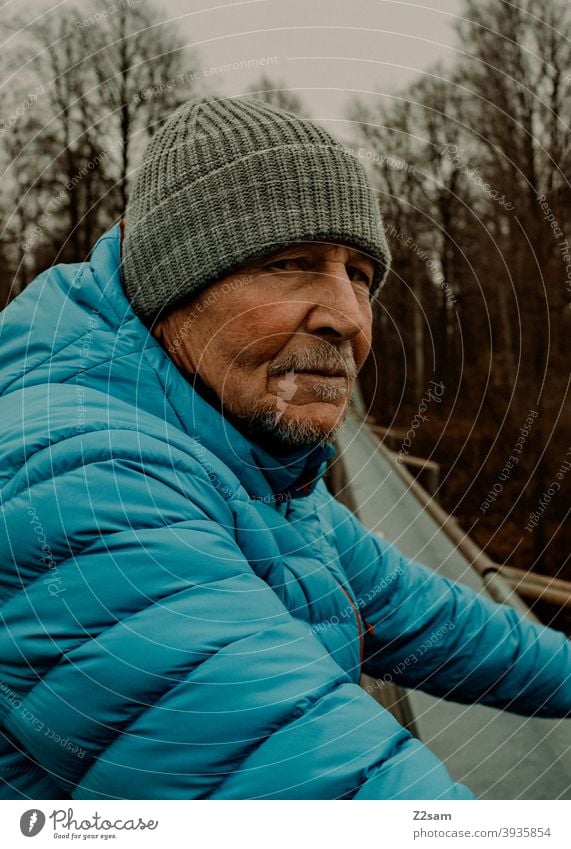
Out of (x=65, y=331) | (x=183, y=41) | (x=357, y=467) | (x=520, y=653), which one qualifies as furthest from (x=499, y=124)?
(x=65, y=331)

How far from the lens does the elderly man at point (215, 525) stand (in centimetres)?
92

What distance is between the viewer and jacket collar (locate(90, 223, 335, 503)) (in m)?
1.33

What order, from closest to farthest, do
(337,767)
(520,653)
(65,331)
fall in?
(337,767) → (65,331) → (520,653)

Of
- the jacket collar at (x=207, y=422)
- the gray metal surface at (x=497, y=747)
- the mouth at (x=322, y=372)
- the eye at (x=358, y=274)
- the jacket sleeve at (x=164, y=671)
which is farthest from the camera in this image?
the gray metal surface at (x=497, y=747)

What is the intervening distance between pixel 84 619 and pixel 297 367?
67 cm

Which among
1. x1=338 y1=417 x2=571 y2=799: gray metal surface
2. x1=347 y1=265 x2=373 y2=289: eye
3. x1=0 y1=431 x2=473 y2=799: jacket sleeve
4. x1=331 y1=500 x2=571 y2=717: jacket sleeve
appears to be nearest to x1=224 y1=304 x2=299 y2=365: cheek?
x1=347 y1=265 x2=373 y2=289: eye

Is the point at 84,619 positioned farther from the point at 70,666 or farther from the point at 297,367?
the point at 297,367

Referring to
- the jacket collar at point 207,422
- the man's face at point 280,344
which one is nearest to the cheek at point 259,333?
the man's face at point 280,344

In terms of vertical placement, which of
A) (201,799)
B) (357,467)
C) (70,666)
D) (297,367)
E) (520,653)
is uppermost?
(297,367)

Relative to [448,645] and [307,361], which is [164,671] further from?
[448,645]

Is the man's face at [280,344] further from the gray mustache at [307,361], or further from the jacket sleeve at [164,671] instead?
the jacket sleeve at [164,671]

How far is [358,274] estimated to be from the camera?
1614 millimetres

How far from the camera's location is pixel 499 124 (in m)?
6.07

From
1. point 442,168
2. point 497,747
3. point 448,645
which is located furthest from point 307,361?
point 442,168
